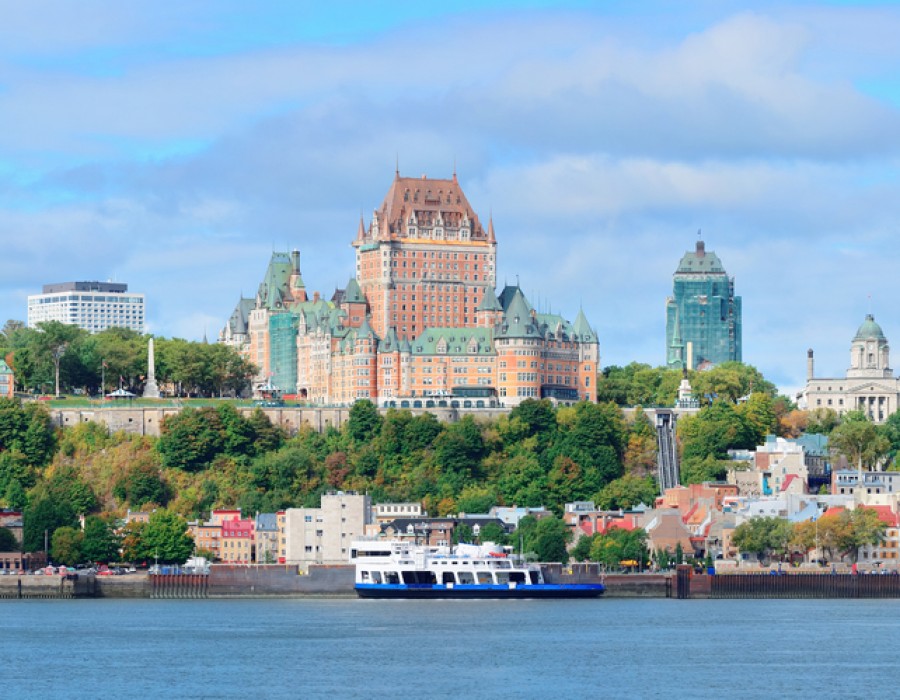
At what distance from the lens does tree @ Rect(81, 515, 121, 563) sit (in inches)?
7274

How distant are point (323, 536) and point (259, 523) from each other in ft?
33.0

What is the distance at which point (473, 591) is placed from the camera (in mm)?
170250

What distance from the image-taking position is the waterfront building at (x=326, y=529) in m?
186

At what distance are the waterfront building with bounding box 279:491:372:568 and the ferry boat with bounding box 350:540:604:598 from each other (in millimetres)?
14072

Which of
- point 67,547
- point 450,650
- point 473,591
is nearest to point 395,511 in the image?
point 67,547

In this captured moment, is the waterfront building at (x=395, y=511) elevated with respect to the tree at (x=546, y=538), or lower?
elevated

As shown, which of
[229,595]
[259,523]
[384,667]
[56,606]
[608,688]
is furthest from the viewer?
[259,523]

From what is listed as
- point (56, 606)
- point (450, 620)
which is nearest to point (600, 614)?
point (450, 620)

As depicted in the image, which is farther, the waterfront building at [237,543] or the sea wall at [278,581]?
the waterfront building at [237,543]

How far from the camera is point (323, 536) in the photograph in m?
187

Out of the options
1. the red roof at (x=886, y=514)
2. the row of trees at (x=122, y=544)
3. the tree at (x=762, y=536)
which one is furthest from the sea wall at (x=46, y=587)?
the red roof at (x=886, y=514)

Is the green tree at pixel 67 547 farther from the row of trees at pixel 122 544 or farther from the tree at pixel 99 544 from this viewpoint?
the tree at pixel 99 544

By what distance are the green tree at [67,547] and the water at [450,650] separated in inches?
622

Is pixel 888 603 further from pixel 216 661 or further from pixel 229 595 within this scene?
pixel 216 661
